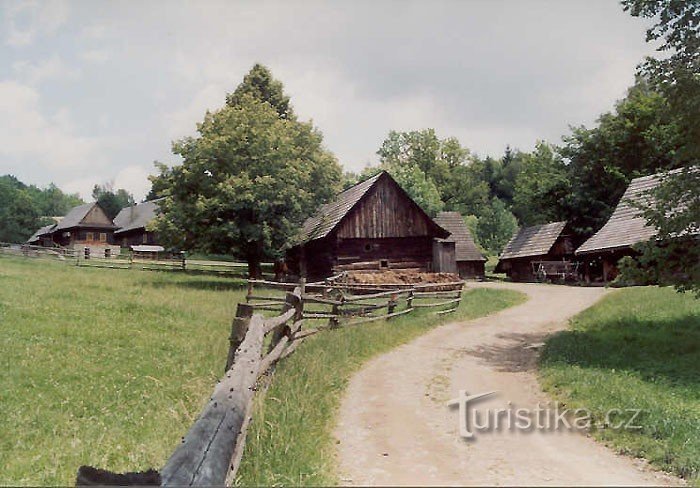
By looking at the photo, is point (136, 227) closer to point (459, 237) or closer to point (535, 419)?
point (459, 237)

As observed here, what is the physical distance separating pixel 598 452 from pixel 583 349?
22.1ft

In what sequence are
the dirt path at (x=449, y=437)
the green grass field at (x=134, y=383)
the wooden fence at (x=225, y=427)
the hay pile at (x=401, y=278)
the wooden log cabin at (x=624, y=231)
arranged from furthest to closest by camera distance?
1. the hay pile at (x=401, y=278)
2. the wooden log cabin at (x=624, y=231)
3. the green grass field at (x=134, y=383)
4. the dirt path at (x=449, y=437)
5. the wooden fence at (x=225, y=427)

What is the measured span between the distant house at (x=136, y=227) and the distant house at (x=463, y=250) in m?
38.8

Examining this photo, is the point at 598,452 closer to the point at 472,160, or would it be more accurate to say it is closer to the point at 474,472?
the point at 474,472

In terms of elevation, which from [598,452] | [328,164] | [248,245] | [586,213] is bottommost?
[598,452]

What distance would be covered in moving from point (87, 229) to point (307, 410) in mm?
69197

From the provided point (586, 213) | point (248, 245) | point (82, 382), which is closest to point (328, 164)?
point (248, 245)

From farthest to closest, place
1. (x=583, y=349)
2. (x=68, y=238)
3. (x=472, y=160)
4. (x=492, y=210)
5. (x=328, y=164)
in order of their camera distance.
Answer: (x=472, y=160) < (x=492, y=210) < (x=68, y=238) < (x=328, y=164) < (x=583, y=349)

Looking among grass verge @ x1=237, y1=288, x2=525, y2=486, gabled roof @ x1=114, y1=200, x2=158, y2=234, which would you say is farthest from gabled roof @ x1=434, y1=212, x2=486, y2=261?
gabled roof @ x1=114, y1=200, x2=158, y2=234

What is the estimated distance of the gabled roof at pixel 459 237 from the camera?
148ft

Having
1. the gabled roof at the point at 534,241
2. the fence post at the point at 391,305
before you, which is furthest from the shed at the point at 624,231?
the fence post at the point at 391,305

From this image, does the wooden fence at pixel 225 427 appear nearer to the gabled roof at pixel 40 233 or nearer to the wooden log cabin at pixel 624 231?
the wooden log cabin at pixel 624 231

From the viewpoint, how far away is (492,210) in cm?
7562

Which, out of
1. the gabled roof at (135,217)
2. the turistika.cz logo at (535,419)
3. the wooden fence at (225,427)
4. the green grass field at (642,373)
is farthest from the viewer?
the gabled roof at (135,217)
